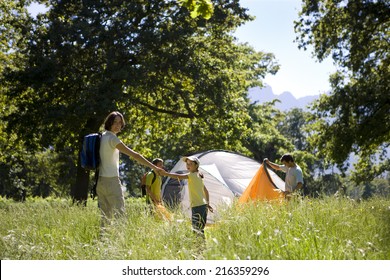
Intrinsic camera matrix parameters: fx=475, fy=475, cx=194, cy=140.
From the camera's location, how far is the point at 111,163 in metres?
6.44

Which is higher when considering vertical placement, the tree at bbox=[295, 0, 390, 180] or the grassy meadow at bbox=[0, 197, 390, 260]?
the tree at bbox=[295, 0, 390, 180]

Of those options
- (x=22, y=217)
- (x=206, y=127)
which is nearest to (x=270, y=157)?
(x=206, y=127)

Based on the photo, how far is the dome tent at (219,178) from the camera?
1162 centimetres

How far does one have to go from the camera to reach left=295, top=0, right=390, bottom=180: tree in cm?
1872

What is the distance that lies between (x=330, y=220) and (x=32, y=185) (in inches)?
1952

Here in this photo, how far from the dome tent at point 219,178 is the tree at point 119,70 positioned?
609cm

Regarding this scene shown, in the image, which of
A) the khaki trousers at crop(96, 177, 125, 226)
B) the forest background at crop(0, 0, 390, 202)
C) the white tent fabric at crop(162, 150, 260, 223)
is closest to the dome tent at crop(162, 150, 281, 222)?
the white tent fabric at crop(162, 150, 260, 223)

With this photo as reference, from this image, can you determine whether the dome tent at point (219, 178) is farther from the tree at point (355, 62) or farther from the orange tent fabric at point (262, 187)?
the tree at point (355, 62)

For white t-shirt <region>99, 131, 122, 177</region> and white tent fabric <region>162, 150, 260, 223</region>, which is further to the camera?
white tent fabric <region>162, 150, 260, 223</region>

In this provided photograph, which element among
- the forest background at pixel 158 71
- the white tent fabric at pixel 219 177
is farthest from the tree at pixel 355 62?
the white tent fabric at pixel 219 177

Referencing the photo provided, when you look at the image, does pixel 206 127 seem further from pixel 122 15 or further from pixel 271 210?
pixel 271 210

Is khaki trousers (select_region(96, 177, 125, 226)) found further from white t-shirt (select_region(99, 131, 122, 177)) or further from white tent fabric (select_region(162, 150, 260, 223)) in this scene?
white tent fabric (select_region(162, 150, 260, 223))

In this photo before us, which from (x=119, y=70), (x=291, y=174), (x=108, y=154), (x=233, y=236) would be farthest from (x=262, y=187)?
(x=119, y=70)

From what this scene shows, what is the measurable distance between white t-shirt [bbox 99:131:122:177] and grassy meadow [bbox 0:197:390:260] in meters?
0.73
